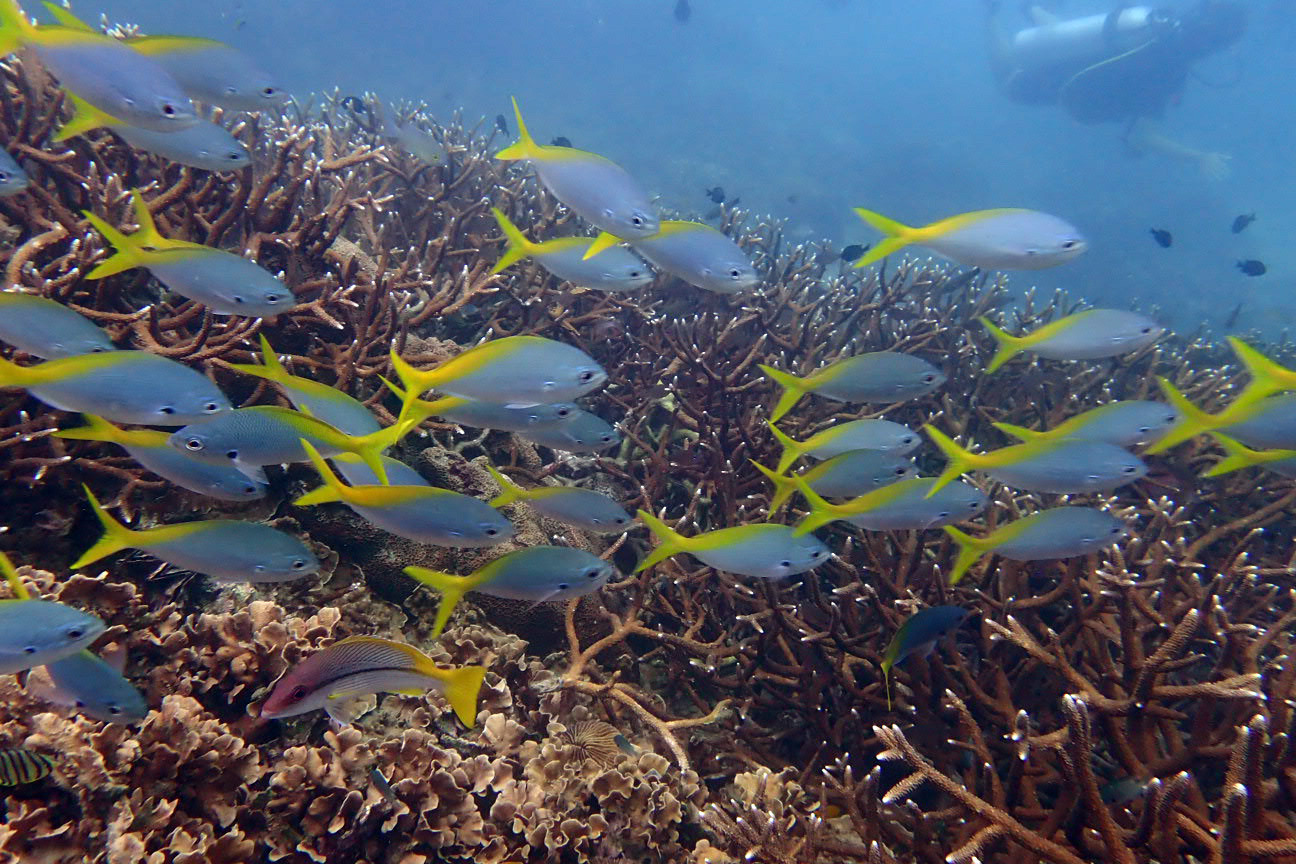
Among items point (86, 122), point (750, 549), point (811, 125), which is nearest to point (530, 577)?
point (750, 549)

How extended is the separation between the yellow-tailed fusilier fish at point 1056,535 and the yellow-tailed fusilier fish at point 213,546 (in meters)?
2.58

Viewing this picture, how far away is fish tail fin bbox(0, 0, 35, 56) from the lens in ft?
7.77

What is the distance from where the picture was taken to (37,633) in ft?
5.29

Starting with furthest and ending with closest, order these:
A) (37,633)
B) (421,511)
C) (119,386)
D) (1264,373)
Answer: (1264,373) < (421,511) < (119,386) < (37,633)

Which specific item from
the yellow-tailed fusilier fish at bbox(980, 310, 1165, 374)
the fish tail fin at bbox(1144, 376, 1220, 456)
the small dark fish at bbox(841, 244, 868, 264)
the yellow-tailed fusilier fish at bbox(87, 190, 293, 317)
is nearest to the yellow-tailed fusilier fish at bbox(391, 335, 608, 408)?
the yellow-tailed fusilier fish at bbox(87, 190, 293, 317)

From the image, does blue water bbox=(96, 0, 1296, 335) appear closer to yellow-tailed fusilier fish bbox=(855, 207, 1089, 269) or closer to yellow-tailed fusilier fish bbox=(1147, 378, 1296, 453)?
yellow-tailed fusilier fish bbox=(855, 207, 1089, 269)

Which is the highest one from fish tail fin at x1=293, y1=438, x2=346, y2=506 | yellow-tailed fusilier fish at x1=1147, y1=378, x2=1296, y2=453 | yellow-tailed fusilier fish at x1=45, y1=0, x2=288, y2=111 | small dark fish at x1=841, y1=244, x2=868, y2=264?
small dark fish at x1=841, y1=244, x2=868, y2=264

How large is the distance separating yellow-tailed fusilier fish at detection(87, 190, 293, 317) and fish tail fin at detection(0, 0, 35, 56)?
668 mm

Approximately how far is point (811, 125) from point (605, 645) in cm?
3737

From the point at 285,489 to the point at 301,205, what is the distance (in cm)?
322

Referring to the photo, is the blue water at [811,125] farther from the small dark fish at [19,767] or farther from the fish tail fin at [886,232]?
the small dark fish at [19,767]

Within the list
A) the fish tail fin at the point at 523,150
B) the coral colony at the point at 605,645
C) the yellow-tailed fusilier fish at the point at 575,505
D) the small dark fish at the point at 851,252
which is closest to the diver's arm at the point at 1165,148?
the small dark fish at the point at 851,252

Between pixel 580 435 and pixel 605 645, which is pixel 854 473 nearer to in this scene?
pixel 580 435

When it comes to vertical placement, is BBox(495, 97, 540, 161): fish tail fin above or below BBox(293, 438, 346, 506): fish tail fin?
above
